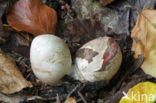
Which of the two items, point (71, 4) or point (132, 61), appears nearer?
point (132, 61)

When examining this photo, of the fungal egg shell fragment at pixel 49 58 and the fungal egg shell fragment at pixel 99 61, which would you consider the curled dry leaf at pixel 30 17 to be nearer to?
the fungal egg shell fragment at pixel 49 58

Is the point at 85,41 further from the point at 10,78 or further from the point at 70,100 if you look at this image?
the point at 10,78

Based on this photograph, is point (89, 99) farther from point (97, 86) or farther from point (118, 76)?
point (118, 76)

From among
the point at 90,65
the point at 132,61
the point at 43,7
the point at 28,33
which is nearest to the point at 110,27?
the point at 132,61

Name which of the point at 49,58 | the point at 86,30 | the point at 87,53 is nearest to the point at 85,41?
the point at 86,30

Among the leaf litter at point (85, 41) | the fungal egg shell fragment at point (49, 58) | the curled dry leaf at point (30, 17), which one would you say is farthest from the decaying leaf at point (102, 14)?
the fungal egg shell fragment at point (49, 58)

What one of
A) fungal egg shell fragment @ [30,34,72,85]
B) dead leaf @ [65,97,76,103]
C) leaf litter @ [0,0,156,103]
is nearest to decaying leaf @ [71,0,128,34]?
leaf litter @ [0,0,156,103]

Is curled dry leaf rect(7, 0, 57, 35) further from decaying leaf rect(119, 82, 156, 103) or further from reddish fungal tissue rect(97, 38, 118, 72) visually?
decaying leaf rect(119, 82, 156, 103)
